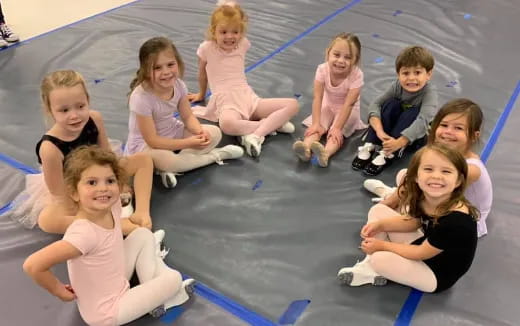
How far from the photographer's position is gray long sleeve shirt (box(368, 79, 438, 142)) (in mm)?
2053

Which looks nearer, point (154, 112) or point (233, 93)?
point (154, 112)

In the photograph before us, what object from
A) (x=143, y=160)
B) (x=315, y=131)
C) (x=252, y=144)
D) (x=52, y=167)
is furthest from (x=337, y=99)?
(x=52, y=167)

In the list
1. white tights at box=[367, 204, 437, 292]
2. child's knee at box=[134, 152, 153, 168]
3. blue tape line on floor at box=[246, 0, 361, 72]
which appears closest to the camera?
white tights at box=[367, 204, 437, 292]

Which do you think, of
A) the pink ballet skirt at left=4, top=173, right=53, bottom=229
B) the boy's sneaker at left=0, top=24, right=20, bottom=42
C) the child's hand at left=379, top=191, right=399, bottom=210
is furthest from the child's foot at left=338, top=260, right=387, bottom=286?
the boy's sneaker at left=0, top=24, right=20, bottom=42

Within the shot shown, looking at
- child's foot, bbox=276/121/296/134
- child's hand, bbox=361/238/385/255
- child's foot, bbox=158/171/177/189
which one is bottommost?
child's foot, bbox=158/171/177/189

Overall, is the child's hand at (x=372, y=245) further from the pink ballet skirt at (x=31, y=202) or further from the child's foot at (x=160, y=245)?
the pink ballet skirt at (x=31, y=202)

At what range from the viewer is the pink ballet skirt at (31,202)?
Answer: 1784mm

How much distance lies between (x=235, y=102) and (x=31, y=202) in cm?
103

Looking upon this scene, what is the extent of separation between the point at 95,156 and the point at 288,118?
47.7 inches

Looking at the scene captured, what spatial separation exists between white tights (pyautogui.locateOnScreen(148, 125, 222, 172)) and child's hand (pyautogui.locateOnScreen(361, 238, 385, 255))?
0.85m

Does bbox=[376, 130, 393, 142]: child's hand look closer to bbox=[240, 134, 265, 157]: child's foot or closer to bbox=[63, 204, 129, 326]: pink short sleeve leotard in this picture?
bbox=[240, 134, 265, 157]: child's foot

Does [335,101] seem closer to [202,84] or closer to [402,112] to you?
[402,112]

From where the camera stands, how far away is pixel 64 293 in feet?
4.44

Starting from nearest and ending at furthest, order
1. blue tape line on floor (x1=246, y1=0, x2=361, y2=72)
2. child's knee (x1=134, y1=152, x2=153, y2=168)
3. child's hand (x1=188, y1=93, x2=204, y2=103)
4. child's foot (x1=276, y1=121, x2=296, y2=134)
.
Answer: child's knee (x1=134, y1=152, x2=153, y2=168) → child's foot (x1=276, y1=121, x2=296, y2=134) → child's hand (x1=188, y1=93, x2=204, y2=103) → blue tape line on floor (x1=246, y1=0, x2=361, y2=72)
